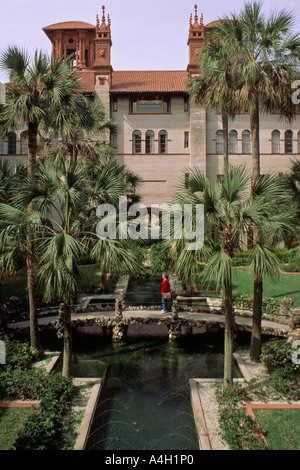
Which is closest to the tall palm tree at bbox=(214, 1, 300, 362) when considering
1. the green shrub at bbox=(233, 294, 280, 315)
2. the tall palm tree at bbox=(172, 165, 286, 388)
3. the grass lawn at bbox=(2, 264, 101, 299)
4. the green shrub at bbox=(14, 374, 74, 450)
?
the tall palm tree at bbox=(172, 165, 286, 388)

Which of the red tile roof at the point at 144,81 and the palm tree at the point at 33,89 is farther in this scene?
the red tile roof at the point at 144,81

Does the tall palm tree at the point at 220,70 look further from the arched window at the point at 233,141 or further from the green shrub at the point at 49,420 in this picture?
the arched window at the point at 233,141

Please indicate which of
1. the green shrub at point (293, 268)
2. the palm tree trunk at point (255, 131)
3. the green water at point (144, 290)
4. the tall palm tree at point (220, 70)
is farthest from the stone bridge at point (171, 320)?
the green shrub at point (293, 268)

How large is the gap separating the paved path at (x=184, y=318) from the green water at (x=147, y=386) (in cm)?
61

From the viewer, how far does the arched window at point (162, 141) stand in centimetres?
3045

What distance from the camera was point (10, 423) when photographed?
7.20 meters

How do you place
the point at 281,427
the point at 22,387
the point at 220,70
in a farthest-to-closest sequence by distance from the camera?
1. the point at 220,70
2. the point at 22,387
3. the point at 281,427

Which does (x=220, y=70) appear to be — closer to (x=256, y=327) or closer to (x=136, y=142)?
(x=256, y=327)

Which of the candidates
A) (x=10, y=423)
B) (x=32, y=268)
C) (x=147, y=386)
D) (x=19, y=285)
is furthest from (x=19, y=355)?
(x=19, y=285)

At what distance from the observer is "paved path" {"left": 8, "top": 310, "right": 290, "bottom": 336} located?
40.6ft

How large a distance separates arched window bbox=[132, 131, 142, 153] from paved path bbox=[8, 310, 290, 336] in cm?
1903

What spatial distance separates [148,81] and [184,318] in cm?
2383
